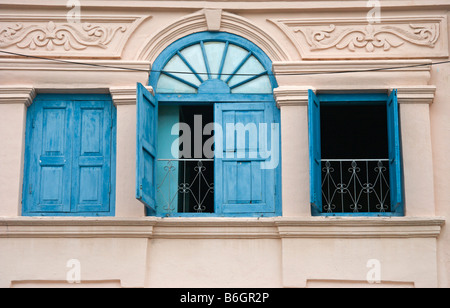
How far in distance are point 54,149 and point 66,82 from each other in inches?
31.4

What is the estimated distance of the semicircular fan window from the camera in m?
9.72

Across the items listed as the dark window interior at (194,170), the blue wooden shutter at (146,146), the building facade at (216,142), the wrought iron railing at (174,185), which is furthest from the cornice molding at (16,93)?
the dark window interior at (194,170)

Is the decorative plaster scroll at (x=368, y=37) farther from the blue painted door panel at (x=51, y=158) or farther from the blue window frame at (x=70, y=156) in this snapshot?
the blue painted door panel at (x=51, y=158)

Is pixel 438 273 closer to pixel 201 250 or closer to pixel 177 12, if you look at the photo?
pixel 201 250

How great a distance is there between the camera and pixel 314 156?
907 centimetres

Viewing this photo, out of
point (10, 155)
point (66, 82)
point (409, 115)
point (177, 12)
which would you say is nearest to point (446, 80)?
point (409, 115)

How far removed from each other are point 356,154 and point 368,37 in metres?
4.01

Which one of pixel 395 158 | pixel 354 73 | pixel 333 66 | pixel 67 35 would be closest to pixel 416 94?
pixel 354 73

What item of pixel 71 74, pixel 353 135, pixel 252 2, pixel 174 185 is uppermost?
pixel 252 2

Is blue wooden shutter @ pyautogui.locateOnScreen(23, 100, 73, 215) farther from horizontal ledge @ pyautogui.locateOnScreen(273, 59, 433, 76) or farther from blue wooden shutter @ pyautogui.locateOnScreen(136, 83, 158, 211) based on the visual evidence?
horizontal ledge @ pyautogui.locateOnScreen(273, 59, 433, 76)

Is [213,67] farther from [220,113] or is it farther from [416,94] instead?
[416,94]

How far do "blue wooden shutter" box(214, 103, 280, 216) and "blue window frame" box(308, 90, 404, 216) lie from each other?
0.57 m

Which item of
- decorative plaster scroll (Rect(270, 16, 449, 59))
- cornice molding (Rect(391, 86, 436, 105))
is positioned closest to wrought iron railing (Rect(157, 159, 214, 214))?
decorative plaster scroll (Rect(270, 16, 449, 59))

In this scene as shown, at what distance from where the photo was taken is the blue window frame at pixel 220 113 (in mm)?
9328
